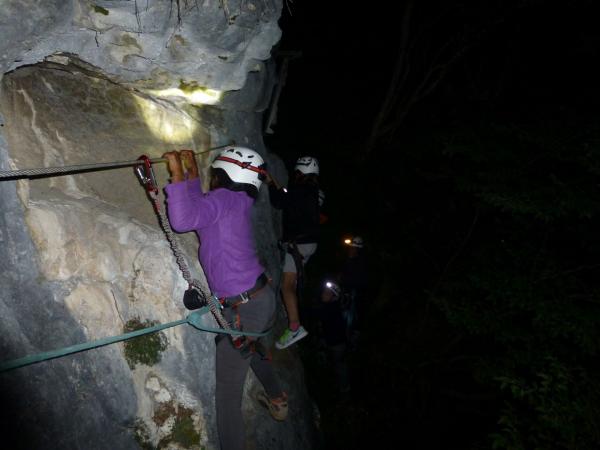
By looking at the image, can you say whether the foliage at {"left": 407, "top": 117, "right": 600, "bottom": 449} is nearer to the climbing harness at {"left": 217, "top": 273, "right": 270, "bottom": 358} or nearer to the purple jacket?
the climbing harness at {"left": 217, "top": 273, "right": 270, "bottom": 358}

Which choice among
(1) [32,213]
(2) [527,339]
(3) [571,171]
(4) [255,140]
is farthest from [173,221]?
(3) [571,171]

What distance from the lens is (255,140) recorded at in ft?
16.3

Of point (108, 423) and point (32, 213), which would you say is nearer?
point (32, 213)

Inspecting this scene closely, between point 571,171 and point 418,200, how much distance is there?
5.01 metres

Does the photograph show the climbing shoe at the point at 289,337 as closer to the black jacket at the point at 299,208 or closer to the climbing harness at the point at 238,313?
the black jacket at the point at 299,208

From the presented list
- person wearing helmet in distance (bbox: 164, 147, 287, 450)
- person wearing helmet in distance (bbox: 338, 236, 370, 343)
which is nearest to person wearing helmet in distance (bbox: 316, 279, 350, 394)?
person wearing helmet in distance (bbox: 338, 236, 370, 343)

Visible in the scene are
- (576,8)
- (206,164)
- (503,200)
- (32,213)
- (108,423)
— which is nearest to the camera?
(32,213)

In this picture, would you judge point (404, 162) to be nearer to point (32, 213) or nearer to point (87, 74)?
point (87, 74)

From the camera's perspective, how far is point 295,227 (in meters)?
5.37

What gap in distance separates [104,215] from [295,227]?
110 inches

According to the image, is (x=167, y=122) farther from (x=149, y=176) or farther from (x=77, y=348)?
(x=77, y=348)

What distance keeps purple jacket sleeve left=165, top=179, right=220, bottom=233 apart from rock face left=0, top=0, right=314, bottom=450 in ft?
2.40

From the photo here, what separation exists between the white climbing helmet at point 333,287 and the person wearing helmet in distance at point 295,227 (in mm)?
1576

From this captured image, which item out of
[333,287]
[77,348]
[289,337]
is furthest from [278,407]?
[333,287]
